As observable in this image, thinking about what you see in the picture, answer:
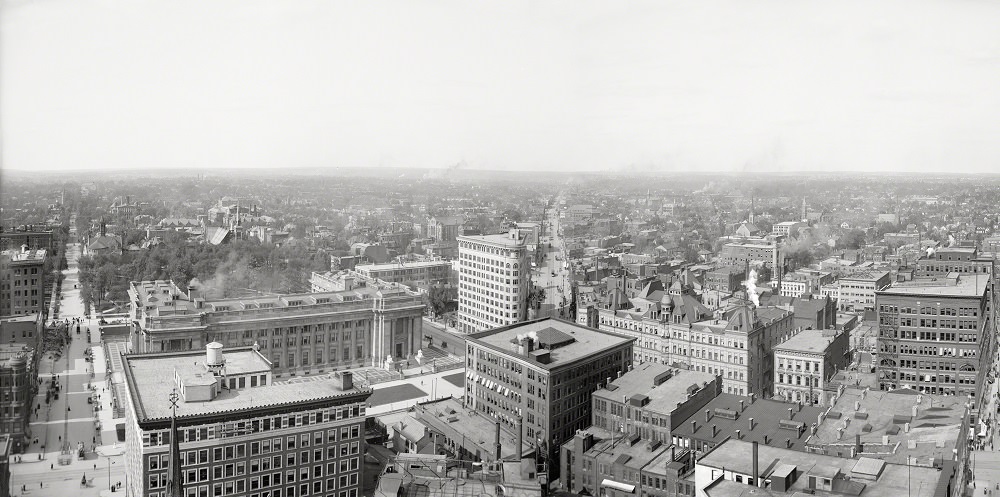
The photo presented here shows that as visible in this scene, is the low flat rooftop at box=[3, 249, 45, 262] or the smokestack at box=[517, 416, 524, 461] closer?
the low flat rooftop at box=[3, 249, 45, 262]

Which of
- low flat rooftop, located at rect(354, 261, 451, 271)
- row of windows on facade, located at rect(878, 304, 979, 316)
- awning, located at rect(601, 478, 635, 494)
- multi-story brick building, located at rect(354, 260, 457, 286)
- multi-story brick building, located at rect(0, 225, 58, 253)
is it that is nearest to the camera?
awning, located at rect(601, 478, 635, 494)

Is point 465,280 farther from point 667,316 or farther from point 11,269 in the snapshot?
point 11,269

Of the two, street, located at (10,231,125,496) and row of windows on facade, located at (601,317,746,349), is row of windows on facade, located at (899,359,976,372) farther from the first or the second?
street, located at (10,231,125,496)

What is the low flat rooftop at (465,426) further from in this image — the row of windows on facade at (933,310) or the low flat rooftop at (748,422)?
the row of windows on facade at (933,310)

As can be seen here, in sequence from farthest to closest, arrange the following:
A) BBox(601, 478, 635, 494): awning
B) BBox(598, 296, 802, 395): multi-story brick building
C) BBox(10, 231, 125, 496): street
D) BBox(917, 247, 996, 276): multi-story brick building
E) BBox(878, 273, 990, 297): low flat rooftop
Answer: BBox(917, 247, 996, 276): multi-story brick building < BBox(598, 296, 802, 395): multi-story brick building < BBox(878, 273, 990, 297): low flat rooftop < BBox(10, 231, 125, 496): street < BBox(601, 478, 635, 494): awning

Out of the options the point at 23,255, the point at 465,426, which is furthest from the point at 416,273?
the point at 23,255

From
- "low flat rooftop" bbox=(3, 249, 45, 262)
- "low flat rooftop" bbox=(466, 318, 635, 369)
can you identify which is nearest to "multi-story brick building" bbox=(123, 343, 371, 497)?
"low flat rooftop" bbox=(3, 249, 45, 262)

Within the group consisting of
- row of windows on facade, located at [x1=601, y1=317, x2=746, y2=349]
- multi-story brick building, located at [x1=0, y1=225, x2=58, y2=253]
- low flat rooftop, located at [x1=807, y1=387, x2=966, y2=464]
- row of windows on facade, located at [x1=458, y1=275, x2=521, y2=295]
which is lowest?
low flat rooftop, located at [x1=807, y1=387, x2=966, y2=464]
